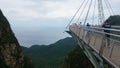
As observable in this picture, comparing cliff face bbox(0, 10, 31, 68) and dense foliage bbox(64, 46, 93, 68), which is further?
cliff face bbox(0, 10, 31, 68)

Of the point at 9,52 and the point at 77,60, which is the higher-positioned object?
the point at 77,60

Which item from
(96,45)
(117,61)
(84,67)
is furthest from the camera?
(84,67)

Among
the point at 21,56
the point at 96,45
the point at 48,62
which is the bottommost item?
the point at 48,62

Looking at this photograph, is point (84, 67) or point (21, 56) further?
point (21, 56)

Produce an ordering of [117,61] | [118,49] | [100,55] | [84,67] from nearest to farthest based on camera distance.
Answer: [117,61], [118,49], [100,55], [84,67]

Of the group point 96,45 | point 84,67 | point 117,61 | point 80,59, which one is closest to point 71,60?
point 80,59

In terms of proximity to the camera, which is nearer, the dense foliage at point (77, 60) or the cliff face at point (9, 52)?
the dense foliage at point (77, 60)

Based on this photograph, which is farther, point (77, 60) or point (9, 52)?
point (9, 52)

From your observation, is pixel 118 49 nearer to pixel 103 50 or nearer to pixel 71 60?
pixel 103 50
